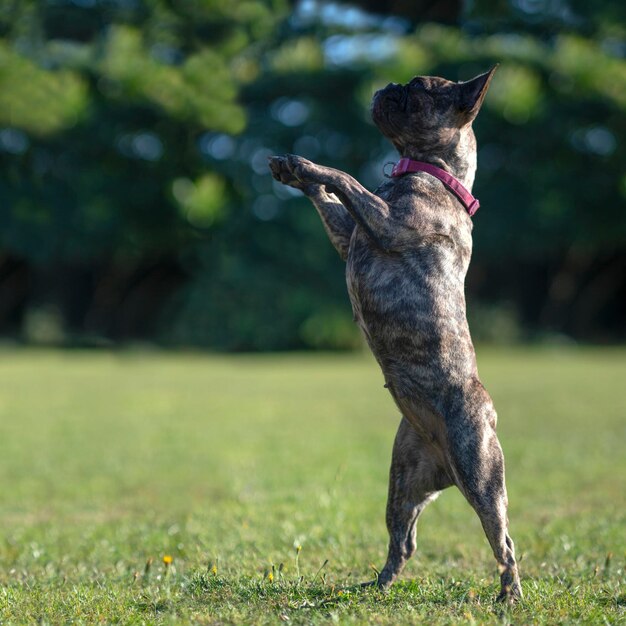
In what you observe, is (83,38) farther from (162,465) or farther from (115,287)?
(162,465)

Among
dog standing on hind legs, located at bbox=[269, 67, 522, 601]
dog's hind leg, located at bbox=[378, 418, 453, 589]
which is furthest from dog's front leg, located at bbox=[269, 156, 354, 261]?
dog's hind leg, located at bbox=[378, 418, 453, 589]

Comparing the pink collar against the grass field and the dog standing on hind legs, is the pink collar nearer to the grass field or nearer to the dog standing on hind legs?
the dog standing on hind legs

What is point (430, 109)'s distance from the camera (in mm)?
4277

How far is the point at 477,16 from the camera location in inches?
1046

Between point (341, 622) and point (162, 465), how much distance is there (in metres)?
6.04

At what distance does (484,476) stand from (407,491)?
0.47 meters

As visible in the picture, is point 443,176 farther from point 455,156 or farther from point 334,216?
point 334,216

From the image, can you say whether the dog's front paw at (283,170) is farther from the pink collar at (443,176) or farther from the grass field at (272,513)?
the grass field at (272,513)

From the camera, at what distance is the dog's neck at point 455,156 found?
4.35 meters

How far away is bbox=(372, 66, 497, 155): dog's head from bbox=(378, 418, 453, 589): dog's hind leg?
142 cm

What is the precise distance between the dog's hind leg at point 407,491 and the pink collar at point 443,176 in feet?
3.73

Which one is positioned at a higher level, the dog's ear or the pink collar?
the dog's ear

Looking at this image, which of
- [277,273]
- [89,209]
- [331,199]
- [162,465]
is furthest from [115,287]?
[331,199]

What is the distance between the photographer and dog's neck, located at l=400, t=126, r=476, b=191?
171 inches
